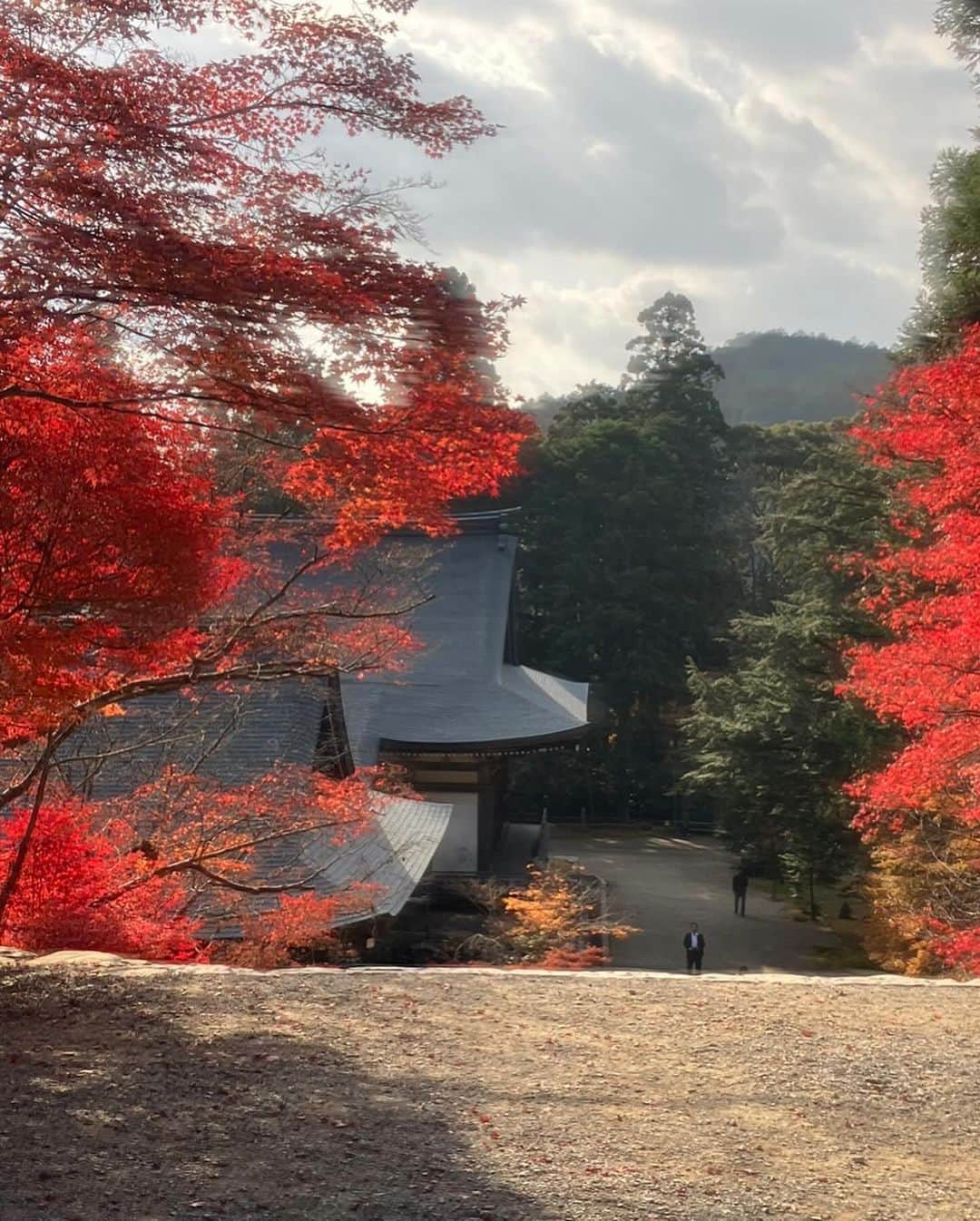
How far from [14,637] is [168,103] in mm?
2065

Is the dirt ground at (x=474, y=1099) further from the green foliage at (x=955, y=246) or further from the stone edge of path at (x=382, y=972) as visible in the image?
the green foliage at (x=955, y=246)

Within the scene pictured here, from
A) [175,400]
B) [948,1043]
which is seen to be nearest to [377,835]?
[948,1043]

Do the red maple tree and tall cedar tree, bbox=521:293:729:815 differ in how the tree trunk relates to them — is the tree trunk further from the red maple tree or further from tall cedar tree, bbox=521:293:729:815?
tall cedar tree, bbox=521:293:729:815

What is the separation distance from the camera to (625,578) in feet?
95.9

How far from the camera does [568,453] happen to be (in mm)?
30984

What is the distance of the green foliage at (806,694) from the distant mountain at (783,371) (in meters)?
60.6

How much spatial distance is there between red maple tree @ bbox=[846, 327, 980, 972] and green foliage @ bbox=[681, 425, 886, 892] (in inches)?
128

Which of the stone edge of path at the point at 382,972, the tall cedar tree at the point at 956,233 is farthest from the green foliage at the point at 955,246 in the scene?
the stone edge of path at the point at 382,972

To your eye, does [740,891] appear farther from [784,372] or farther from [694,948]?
[784,372]

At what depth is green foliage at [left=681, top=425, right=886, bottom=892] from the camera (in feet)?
54.5

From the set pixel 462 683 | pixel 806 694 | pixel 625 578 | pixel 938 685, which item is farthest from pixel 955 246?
pixel 625 578

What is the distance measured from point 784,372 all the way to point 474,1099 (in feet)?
306

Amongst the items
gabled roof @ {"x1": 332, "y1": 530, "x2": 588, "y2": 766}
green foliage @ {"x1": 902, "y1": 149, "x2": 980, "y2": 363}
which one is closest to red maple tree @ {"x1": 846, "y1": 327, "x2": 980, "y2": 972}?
green foliage @ {"x1": 902, "y1": 149, "x2": 980, "y2": 363}

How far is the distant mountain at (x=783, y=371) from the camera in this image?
260ft
